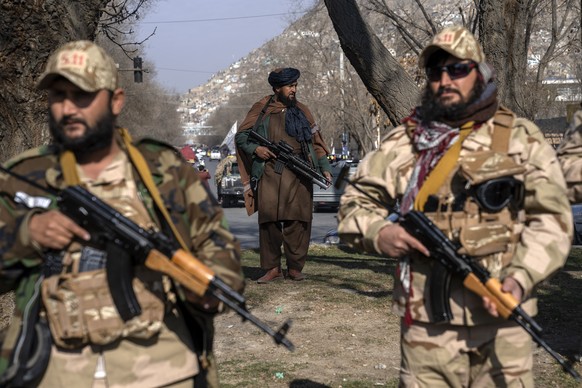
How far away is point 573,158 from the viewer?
4.65 meters

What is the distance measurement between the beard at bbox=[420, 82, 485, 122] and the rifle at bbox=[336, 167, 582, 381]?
0.41 meters

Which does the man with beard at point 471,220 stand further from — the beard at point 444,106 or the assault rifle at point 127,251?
the assault rifle at point 127,251

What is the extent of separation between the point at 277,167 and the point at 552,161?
5.79 meters

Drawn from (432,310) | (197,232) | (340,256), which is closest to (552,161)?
(432,310)

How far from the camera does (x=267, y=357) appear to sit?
6699 millimetres

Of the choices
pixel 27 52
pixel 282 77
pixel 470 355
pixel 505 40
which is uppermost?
pixel 505 40

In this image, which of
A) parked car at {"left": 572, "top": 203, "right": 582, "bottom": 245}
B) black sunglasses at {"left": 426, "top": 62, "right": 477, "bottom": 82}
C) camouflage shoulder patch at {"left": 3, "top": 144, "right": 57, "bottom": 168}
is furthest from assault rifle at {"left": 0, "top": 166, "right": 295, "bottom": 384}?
parked car at {"left": 572, "top": 203, "right": 582, "bottom": 245}

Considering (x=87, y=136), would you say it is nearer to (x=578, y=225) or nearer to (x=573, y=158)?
(x=573, y=158)

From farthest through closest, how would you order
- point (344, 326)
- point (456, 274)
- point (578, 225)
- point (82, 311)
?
1. point (578, 225)
2. point (344, 326)
3. point (456, 274)
4. point (82, 311)

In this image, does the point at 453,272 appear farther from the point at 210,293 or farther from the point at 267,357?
the point at 267,357

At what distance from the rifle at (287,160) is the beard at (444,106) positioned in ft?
18.0

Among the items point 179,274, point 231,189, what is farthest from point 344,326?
point 231,189

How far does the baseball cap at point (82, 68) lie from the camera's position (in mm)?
3232

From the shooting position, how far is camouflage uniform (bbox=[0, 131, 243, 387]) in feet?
10.8
